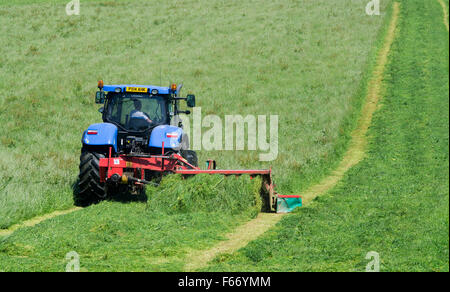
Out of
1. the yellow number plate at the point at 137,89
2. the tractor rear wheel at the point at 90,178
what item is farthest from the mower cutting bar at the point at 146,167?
the yellow number plate at the point at 137,89

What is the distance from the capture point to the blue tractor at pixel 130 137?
11109 mm

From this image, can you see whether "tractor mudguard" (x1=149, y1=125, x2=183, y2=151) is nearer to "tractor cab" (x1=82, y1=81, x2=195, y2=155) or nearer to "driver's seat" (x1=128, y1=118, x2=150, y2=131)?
"tractor cab" (x1=82, y1=81, x2=195, y2=155)

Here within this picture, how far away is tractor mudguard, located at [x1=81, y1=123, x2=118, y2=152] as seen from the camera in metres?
11.2

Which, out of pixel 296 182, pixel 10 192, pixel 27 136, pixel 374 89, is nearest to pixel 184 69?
pixel 374 89

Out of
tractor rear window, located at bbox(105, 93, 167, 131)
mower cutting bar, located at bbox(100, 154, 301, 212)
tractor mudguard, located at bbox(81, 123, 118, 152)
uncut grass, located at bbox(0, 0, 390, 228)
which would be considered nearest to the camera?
mower cutting bar, located at bbox(100, 154, 301, 212)

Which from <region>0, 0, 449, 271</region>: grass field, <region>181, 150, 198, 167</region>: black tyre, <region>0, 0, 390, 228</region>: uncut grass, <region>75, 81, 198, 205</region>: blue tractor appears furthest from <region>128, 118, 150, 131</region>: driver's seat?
<region>0, 0, 390, 228</region>: uncut grass

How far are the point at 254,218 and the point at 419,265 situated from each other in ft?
14.0

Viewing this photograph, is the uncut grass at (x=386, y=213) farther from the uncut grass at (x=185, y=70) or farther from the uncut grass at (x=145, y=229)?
the uncut grass at (x=185, y=70)

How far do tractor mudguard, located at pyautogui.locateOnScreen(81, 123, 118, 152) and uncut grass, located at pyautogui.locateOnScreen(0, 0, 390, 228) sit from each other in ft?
4.26

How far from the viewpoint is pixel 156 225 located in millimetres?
9305

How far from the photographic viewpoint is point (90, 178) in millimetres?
11109

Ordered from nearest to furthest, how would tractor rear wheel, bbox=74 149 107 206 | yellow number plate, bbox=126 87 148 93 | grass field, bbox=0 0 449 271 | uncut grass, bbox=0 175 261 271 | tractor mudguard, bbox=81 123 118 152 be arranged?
uncut grass, bbox=0 175 261 271 → grass field, bbox=0 0 449 271 → tractor rear wheel, bbox=74 149 107 206 → tractor mudguard, bbox=81 123 118 152 → yellow number plate, bbox=126 87 148 93

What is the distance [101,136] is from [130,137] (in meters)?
0.73

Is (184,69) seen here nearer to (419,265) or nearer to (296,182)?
(296,182)
